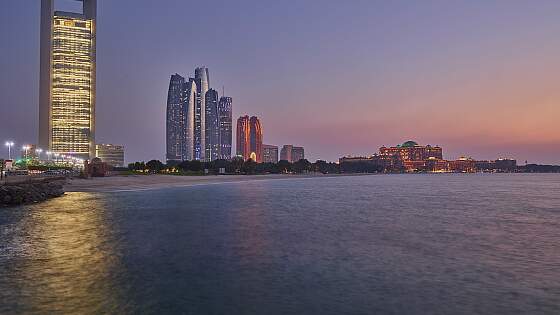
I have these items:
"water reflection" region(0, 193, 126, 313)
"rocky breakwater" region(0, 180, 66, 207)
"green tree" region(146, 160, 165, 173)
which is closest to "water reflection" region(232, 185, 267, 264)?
"water reflection" region(0, 193, 126, 313)

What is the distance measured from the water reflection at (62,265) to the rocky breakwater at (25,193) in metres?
13.4

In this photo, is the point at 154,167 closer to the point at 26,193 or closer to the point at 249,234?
the point at 26,193

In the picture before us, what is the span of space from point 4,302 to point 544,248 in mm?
25690

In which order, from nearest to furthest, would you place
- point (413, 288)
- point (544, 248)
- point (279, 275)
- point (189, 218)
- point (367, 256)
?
point (413, 288) < point (279, 275) < point (367, 256) < point (544, 248) < point (189, 218)

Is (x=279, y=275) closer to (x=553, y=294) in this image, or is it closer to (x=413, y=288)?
(x=413, y=288)

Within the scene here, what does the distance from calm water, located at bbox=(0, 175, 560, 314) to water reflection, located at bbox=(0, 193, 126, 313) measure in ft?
0.16

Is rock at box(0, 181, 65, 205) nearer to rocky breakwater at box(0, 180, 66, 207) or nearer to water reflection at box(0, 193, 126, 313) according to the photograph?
rocky breakwater at box(0, 180, 66, 207)

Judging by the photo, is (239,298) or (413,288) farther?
(413,288)

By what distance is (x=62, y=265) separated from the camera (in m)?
18.1

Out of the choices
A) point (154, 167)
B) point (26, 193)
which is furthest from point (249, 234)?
point (154, 167)

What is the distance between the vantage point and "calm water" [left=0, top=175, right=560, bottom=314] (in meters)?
13.3

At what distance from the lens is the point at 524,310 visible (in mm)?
13070

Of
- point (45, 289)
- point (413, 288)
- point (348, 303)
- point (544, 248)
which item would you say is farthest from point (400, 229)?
point (45, 289)

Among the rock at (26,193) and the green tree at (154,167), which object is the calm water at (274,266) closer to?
the rock at (26,193)
